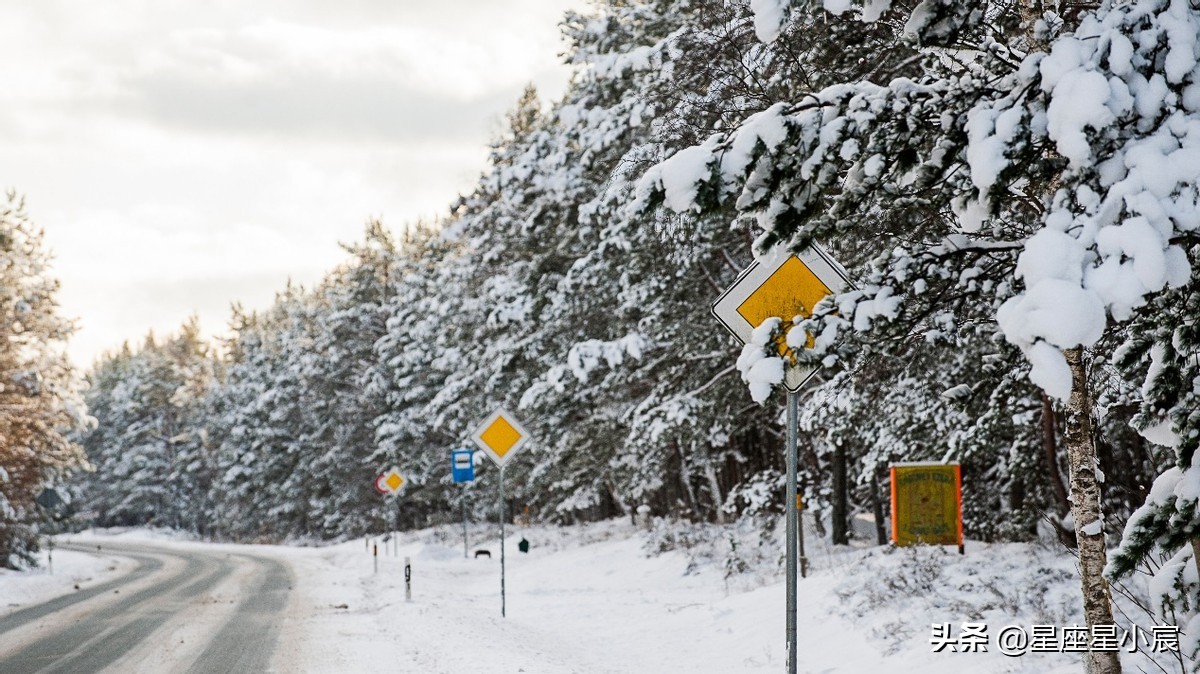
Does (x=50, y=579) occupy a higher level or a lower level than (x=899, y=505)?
lower

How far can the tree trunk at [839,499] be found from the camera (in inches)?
659

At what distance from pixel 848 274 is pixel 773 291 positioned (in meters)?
0.52

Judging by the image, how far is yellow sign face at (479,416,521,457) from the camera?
47.8ft

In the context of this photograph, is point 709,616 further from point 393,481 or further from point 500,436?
point 393,481

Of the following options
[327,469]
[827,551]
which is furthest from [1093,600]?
[327,469]

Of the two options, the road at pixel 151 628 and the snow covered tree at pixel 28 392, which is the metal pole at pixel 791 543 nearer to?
the road at pixel 151 628

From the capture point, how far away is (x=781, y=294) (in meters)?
6.45

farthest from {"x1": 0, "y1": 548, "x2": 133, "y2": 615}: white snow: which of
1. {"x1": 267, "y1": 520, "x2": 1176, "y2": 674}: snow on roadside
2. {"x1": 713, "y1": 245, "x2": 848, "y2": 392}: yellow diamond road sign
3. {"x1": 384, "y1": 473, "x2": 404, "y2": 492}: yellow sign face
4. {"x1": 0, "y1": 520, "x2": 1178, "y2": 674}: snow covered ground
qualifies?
{"x1": 713, "y1": 245, "x2": 848, "y2": 392}: yellow diamond road sign

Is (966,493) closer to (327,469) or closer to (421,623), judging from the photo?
(421,623)

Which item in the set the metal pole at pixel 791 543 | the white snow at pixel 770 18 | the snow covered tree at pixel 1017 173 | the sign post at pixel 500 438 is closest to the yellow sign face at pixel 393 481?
the sign post at pixel 500 438

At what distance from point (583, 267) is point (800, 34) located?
10.9m

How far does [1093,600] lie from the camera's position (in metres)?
4.99

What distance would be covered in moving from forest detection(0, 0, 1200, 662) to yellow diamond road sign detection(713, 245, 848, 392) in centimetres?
31

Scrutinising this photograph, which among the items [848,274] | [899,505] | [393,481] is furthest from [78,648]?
[393,481]
